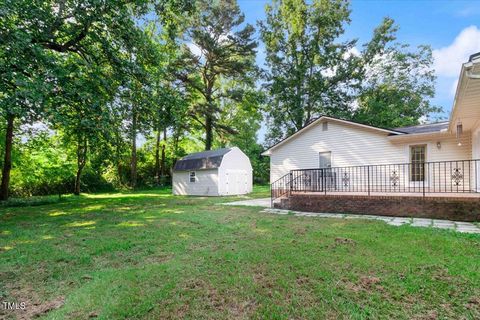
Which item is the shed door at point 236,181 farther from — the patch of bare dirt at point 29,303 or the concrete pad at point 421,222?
the patch of bare dirt at point 29,303

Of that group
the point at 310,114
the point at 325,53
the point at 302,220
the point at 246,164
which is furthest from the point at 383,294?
the point at 325,53

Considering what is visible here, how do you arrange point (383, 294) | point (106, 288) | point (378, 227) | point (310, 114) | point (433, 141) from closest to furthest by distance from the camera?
point (383, 294)
point (106, 288)
point (378, 227)
point (433, 141)
point (310, 114)

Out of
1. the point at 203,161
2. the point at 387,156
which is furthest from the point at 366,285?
the point at 203,161

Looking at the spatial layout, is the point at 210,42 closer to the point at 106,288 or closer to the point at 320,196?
the point at 320,196

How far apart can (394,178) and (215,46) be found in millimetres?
18231

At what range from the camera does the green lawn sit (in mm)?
2525

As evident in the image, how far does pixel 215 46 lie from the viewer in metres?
21.9

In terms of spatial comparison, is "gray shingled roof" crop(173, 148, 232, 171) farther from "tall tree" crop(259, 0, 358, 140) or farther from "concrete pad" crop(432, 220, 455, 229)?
"concrete pad" crop(432, 220, 455, 229)

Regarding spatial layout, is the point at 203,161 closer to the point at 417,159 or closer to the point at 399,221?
the point at 417,159

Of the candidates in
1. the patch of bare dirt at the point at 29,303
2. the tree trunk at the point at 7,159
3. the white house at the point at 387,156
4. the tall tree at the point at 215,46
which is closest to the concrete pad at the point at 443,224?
the white house at the point at 387,156

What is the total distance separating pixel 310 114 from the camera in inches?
872

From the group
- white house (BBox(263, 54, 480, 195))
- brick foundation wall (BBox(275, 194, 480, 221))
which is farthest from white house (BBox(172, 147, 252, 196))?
brick foundation wall (BBox(275, 194, 480, 221))

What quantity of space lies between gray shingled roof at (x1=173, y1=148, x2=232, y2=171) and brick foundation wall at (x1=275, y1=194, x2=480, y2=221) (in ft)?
28.9

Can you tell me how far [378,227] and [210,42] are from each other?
20.5 metres
